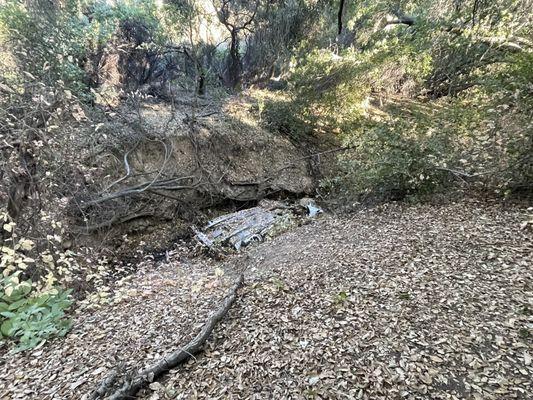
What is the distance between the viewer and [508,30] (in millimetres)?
5539

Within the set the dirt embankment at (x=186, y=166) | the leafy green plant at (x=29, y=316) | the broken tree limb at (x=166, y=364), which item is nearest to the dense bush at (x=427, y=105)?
the dirt embankment at (x=186, y=166)

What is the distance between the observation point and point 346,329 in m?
2.80

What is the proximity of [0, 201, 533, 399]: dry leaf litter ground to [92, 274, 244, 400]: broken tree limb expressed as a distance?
82 mm

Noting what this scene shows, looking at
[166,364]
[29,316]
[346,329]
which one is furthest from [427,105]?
[29,316]

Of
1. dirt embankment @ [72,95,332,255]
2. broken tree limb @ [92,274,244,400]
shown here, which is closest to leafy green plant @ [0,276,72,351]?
broken tree limb @ [92,274,244,400]

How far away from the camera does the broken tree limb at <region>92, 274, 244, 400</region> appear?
232 cm

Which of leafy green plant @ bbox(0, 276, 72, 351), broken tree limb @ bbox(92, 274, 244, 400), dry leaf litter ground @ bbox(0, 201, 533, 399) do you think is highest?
leafy green plant @ bbox(0, 276, 72, 351)

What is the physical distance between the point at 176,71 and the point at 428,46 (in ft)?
25.1

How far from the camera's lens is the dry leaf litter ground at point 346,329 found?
2285mm

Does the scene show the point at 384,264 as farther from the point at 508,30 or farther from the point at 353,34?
the point at 353,34

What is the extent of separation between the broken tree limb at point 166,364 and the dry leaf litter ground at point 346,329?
8 cm

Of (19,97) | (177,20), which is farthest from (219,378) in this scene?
(177,20)

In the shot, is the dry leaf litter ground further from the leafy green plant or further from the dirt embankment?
the dirt embankment

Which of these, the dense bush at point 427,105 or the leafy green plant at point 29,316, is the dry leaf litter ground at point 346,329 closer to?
the leafy green plant at point 29,316
